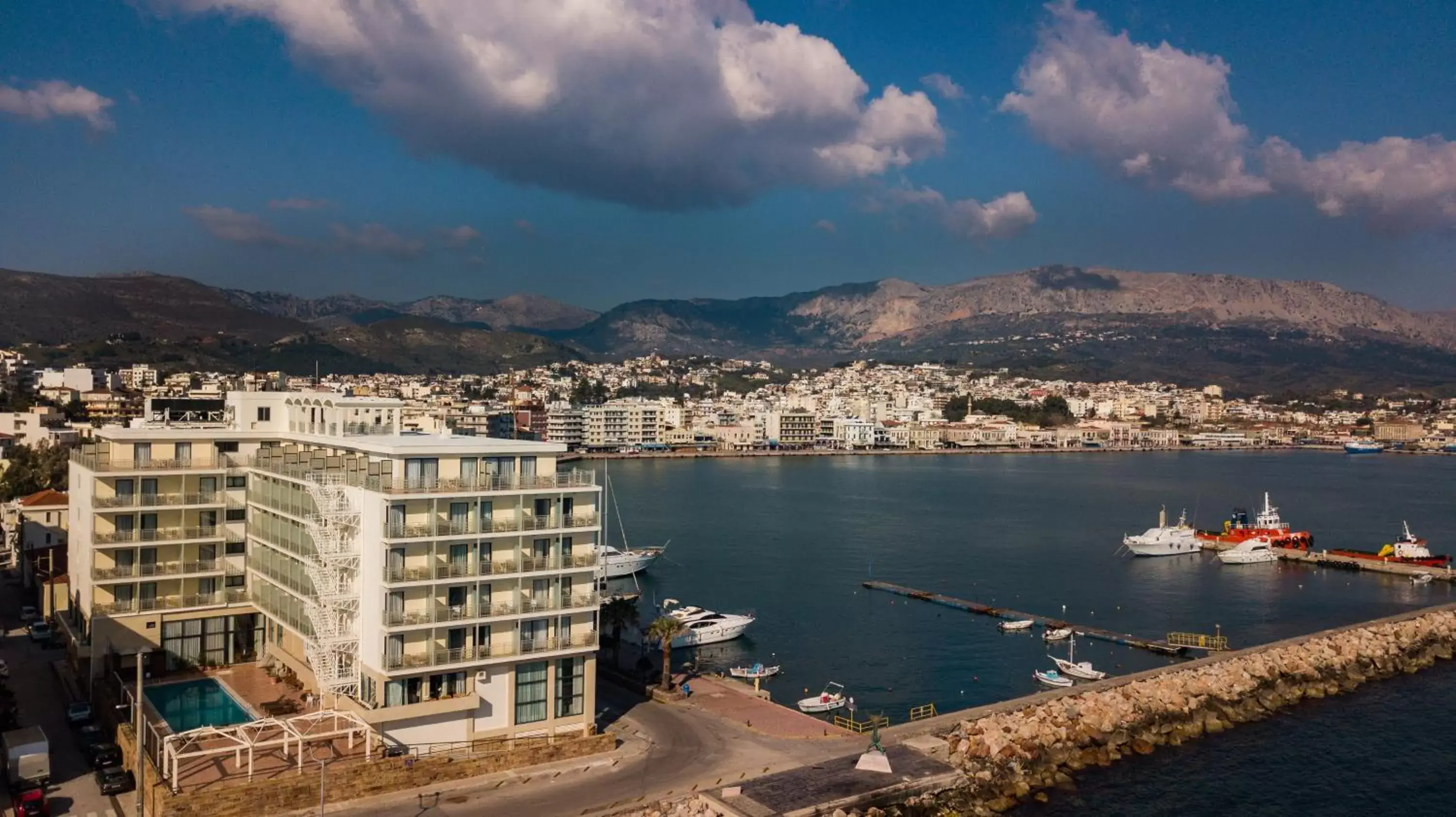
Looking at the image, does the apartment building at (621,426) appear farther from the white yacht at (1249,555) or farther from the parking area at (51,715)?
the parking area at (51,715)

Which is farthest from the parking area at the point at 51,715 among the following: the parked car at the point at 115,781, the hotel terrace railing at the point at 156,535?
the hotel terrace railing at the point at 156,535

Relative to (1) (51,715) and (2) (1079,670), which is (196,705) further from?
(2) (1079,670)

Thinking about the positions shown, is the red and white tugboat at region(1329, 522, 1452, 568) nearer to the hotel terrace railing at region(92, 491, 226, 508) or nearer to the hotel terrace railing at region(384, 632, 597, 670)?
the hotel terrace railing at region(384, 632, 597, 670)

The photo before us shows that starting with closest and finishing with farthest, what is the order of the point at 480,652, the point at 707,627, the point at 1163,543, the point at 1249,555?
the point at 480,652, the point at 707,627, the point at 1249,555, the point at 1163,543

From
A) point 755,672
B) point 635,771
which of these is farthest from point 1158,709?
point 635,771

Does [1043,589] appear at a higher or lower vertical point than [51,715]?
lower

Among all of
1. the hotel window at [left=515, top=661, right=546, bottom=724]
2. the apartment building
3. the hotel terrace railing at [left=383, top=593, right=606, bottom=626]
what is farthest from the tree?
the apartment building

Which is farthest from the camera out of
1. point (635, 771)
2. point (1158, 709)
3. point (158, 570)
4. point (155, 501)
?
point (1158, 709)
